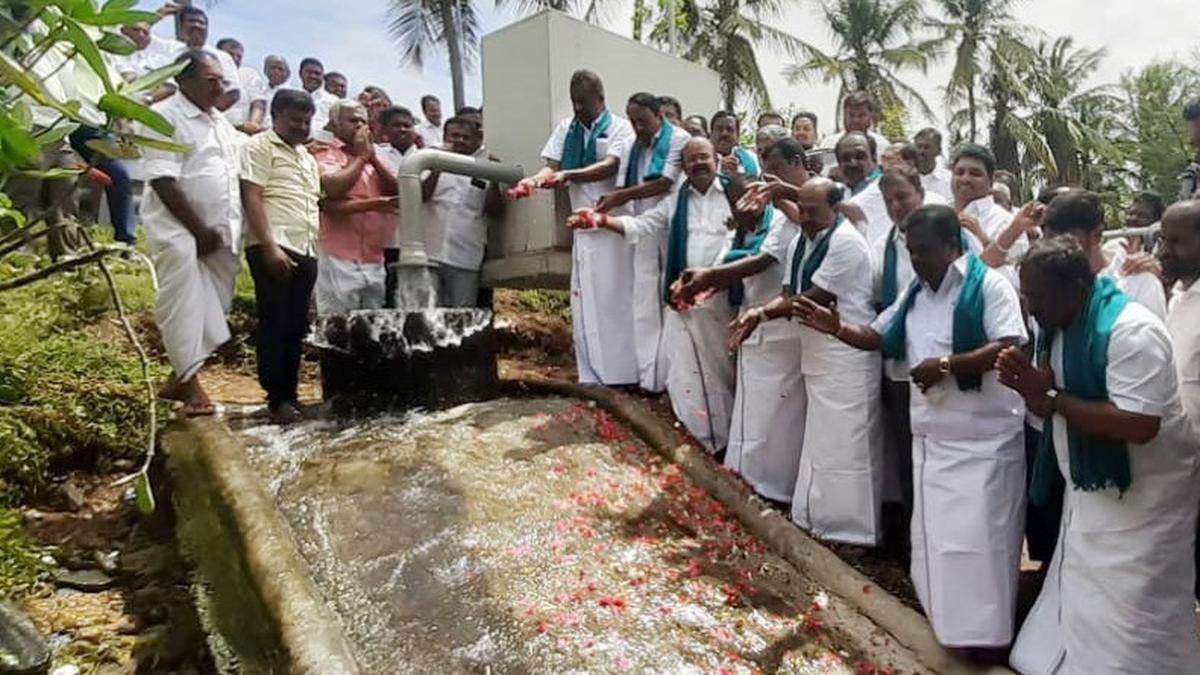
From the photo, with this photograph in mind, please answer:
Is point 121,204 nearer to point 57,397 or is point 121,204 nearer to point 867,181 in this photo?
point 57,397

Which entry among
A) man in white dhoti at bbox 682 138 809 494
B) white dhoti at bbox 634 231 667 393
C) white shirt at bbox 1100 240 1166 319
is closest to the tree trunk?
white dhoti at bbox 634 231 667 393

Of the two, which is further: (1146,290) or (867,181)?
(867,181)

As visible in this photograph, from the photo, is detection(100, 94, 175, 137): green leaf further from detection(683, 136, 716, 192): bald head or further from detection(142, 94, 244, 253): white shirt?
detection(683, 136, 716, 192): bald head

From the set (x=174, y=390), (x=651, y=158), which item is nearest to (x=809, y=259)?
(x=651, y=158)

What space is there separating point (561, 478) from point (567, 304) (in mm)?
5324

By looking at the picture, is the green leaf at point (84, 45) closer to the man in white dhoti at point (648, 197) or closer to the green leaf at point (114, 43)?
the green leaf at point (114, 43)

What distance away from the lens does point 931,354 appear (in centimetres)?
364

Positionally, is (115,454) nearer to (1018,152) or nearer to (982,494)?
(982,494)

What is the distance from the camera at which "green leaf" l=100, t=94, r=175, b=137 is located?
1.34 meters

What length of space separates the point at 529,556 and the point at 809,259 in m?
1.90

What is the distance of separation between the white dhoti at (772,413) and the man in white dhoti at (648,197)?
1.02m

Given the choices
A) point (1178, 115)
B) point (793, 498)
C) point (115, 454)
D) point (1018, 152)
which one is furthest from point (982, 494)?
point (1178, 115)

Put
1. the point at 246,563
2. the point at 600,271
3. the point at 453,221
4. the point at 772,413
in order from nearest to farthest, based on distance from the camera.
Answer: the point at 246,563
the point at 772,413
the point at 600,271
the point at 453,221

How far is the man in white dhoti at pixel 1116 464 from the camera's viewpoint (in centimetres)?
289
